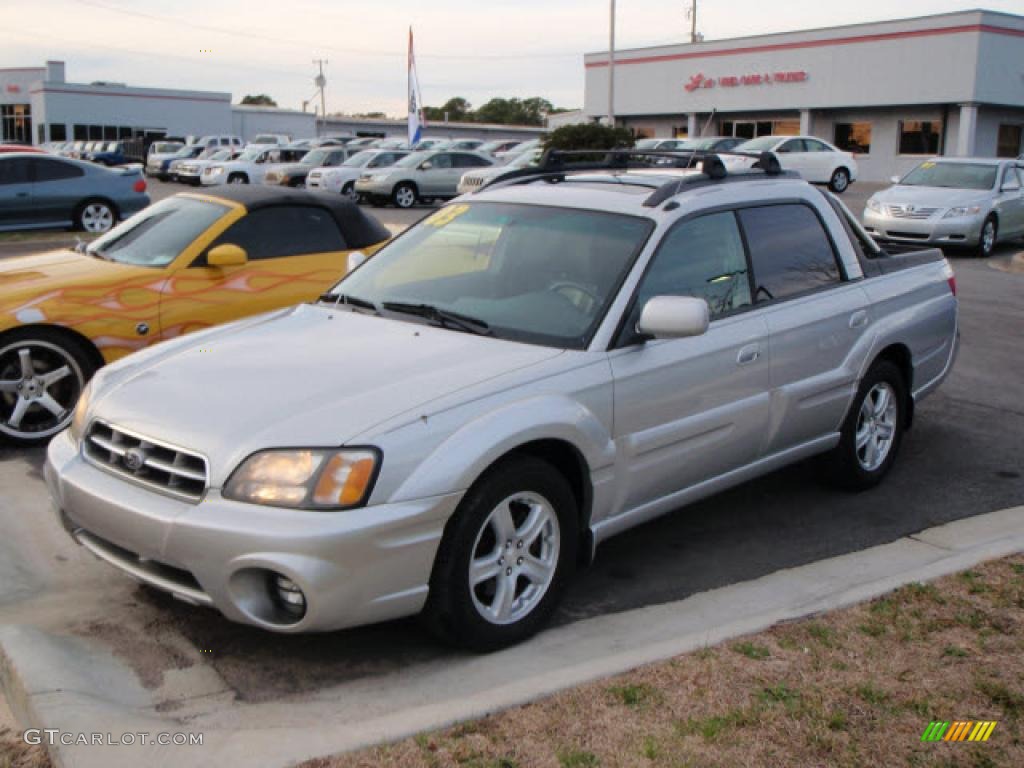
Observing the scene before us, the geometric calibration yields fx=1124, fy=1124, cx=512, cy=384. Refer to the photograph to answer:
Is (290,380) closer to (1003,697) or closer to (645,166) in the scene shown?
(1003,697)

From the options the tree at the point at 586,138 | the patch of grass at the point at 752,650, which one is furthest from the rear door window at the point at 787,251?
the tree at the point at 586,138

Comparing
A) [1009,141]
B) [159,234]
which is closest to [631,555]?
[159,234]

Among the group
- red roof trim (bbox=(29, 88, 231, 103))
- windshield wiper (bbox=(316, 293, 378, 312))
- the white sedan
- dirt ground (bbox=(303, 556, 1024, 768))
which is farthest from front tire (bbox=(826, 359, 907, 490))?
red roof trim (bbox=(29, 88, 231, 103))

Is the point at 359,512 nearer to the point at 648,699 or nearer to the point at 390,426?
the point at 390,426

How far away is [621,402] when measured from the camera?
178 inches

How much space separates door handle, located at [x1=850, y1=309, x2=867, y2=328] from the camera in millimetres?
5875

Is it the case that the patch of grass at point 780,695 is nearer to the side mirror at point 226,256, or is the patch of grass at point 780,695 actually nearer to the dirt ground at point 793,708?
the dirt ground at point 793,708

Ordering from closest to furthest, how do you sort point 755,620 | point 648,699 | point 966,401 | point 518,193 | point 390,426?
point 648,699
point 390,426
point 755,620
point 518,193
point 966,401

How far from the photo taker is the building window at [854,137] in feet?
151

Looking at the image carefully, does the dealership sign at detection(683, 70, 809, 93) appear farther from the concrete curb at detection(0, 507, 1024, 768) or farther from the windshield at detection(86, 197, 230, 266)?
the concrete curb at detection(0, 507, 1024, 768)

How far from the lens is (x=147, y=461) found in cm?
400

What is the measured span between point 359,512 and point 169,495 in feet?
2.36

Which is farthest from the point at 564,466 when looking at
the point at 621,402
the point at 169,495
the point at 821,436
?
the point at 821,436

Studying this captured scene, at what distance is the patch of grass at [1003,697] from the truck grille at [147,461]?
8.80ft
